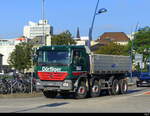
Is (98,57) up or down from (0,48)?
down

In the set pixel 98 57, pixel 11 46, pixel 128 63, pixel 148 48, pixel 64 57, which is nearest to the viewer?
pixel 64 57

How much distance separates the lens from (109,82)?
82.5ft

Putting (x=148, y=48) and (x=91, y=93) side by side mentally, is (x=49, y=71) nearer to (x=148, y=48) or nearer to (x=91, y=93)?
(x=91, y=93)

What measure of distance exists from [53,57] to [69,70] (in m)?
1.18

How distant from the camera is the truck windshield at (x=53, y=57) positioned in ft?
70.0

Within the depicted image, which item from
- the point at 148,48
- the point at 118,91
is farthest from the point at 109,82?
the point at 148,48

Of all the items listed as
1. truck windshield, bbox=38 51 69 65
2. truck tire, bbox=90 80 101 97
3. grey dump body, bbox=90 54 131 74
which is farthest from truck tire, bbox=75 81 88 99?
truck windshield, bbox=38 51 69 65

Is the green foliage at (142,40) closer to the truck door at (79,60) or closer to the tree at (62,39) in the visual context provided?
the tree at (62,39)

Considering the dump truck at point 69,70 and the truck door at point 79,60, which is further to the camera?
the truck door at point 79,60

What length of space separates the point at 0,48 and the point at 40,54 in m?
137

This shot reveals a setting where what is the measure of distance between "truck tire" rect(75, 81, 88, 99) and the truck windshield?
169 cm

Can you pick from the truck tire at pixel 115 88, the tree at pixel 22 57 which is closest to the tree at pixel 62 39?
the tree at pixel 22 57

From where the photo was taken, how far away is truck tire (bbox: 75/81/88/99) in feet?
71.9

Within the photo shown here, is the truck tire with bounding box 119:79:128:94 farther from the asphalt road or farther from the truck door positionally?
the asphalt road
